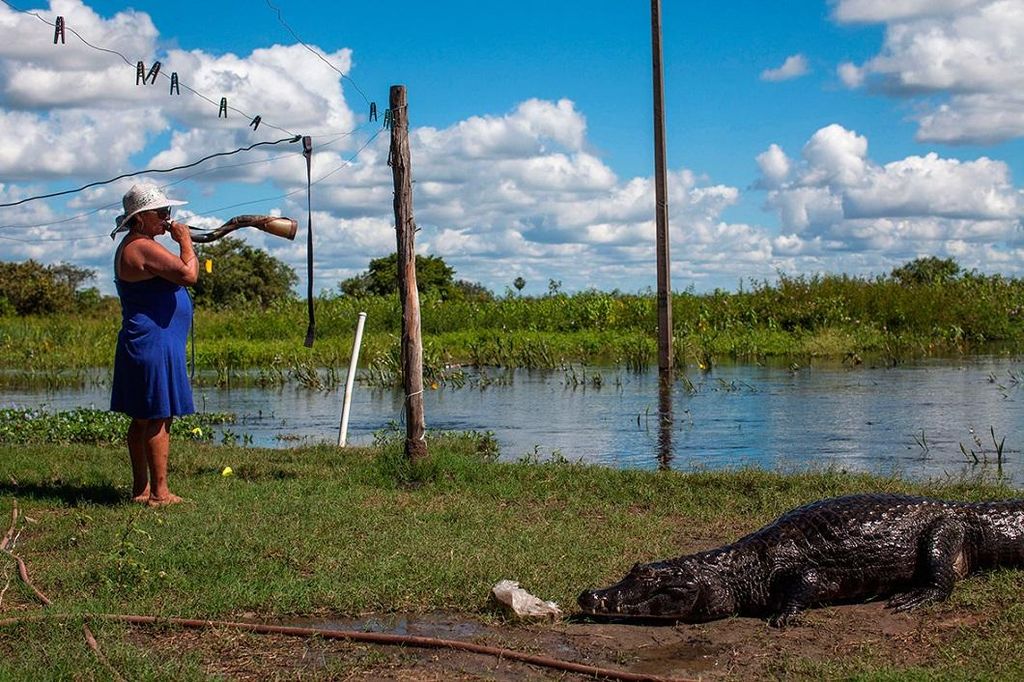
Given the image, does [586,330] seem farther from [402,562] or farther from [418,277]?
[402,562]

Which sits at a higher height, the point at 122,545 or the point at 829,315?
the point at 829,315

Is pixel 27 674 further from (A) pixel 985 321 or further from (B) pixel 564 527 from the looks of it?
(A) pixel 985 321

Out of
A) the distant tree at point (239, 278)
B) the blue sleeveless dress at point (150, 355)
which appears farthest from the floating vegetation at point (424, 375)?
the distant tree at point (239, 278)

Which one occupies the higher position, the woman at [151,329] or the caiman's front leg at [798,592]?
the woman at [151,329]

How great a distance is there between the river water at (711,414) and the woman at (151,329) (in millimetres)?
4562

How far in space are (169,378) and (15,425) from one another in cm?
553

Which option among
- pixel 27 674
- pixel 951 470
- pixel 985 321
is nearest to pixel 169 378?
pixel 27 674

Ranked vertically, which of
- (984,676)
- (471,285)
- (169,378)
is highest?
(471,285)

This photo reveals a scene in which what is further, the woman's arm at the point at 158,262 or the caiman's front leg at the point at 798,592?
the woman's arm at the point at 158,262

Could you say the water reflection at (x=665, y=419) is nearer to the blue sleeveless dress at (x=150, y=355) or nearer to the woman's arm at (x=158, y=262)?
the blue sleeveless dress at (x=150, y=355)

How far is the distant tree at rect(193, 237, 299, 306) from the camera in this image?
42906 millimetres

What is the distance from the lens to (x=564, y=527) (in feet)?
25.0

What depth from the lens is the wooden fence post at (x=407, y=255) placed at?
31.3 feet

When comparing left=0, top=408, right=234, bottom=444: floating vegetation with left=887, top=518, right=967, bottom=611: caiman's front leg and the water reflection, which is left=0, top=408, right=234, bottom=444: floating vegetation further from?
left=887, top=518, right=967, bottom=611: caiman's front leg
